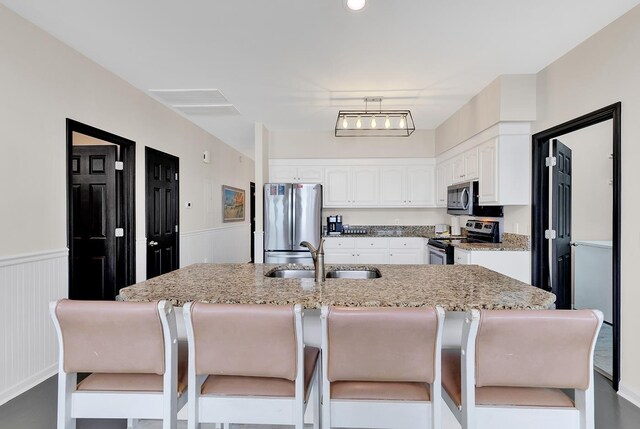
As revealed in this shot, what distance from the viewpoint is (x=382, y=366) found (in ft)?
4.20

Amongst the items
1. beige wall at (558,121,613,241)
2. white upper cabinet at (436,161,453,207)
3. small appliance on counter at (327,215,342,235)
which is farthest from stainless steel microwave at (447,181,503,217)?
small appliance on counter at (327,215,342,235)

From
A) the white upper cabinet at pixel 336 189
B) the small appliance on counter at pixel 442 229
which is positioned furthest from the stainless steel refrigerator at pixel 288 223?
the small appliance on counter at pixel 442 229

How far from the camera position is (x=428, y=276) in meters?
2.19

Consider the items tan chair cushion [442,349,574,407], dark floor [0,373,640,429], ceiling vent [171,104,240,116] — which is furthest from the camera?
ceiling vent [171,104,240,116]

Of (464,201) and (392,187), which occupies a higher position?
(392,187)

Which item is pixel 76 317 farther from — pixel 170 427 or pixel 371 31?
pixel 371 31

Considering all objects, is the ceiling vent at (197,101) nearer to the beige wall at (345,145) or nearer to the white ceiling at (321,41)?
the white ceiling at (321,41)

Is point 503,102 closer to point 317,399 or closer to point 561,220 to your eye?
point 561,220

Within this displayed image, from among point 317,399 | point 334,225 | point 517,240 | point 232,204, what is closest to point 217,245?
point 232,204

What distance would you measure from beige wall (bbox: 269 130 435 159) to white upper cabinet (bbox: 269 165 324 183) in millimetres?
201

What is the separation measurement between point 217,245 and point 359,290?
481 centimetres

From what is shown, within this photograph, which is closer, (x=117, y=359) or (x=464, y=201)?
(x=117, y=359)

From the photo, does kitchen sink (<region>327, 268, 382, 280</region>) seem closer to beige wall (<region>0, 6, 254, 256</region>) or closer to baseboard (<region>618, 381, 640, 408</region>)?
baseboard (<region>618, 381, 640, 408</region>)

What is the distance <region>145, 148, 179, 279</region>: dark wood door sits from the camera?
4086mm
